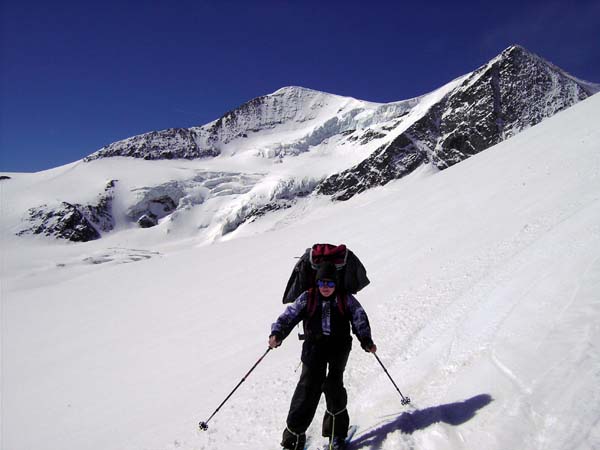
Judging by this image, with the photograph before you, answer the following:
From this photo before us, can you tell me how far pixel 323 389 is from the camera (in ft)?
14.1

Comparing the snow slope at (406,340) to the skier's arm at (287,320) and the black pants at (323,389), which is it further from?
the skier's arm at (287,320)

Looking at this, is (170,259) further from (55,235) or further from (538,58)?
(538,58)

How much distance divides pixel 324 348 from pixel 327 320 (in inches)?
12.7

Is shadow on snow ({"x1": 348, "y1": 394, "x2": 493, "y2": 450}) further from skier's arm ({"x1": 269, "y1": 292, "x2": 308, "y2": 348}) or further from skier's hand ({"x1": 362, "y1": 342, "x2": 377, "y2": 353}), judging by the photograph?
skier's arm ({"x1": 269, "y1": 292, "x2": 308, "y2": 348})

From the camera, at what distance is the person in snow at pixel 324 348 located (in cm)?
418

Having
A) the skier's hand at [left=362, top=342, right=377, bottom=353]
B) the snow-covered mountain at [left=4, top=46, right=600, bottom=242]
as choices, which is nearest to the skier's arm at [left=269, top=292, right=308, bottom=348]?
the skier's hand at [left=362, top=342, right=377, bottom=353]

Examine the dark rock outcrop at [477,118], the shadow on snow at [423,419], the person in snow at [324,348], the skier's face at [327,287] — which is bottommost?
the shadow on snow at [423,419]

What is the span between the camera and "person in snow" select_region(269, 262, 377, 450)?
4.18 meters

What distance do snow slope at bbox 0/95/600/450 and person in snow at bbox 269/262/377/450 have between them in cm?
47

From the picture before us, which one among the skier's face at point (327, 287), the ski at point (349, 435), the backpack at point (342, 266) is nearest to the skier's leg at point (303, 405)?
the ski at point (349, 435)

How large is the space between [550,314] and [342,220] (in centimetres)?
1786

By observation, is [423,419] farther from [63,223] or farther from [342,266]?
[63,223]

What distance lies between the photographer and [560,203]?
958 centimetres

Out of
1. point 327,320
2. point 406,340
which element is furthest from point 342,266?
point 406,340
